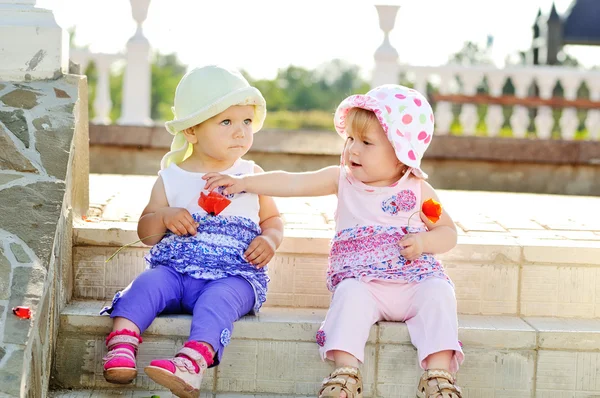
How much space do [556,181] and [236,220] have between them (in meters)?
4.86

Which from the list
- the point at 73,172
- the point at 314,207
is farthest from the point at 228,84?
the point at 314,207

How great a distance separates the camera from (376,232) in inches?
131

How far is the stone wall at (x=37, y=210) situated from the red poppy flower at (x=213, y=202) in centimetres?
52

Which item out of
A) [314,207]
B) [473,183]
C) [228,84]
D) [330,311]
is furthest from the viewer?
[473,183]

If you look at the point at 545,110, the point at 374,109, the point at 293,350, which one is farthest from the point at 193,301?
the point at 545,110

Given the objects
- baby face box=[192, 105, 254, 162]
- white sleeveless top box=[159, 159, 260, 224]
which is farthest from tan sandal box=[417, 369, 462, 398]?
baby face box=[192, 105, 254, 162]

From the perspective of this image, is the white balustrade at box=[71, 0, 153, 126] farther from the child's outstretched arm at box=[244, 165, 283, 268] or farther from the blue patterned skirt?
the blue patterned skirt

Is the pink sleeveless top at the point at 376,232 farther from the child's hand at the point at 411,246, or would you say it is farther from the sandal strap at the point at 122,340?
the sandal strap at the point at 122,340

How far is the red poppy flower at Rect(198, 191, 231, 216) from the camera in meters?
3.36

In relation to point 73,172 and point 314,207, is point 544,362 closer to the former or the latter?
point 314,207

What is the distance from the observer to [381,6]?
7.82m

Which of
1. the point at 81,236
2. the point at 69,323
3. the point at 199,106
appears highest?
the point at 199,106

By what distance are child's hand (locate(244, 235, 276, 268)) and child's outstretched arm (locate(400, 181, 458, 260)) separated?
1.65 feet

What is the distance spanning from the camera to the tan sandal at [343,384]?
2.96 meters
